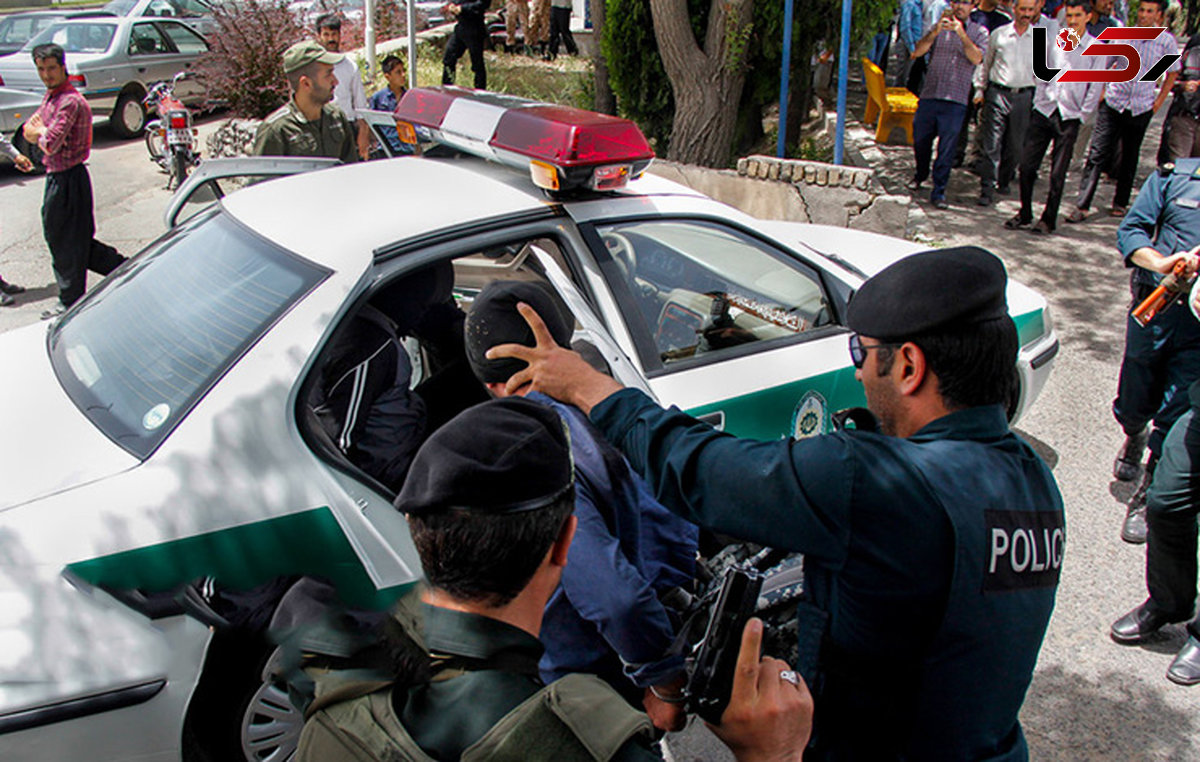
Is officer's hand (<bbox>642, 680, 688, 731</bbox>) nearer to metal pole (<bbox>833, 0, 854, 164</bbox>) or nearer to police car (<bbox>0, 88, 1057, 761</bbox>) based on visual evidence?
police car (<bbox>0, 88, 1057, 761</bbox>)

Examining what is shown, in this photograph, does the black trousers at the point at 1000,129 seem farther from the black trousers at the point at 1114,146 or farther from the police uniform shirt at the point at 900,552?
the police uniform shirt at the point at 900,552

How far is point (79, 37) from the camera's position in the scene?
1249 centimetres

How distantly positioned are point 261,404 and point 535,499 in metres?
1.20

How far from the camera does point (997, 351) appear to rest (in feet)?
4.87

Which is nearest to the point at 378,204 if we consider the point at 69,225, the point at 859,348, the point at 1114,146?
the point at 859,348

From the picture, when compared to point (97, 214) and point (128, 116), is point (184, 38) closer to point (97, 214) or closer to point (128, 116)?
point (128, 116)

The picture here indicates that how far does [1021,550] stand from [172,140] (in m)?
9.61

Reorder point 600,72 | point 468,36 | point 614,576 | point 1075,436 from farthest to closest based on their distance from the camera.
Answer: point 468,36, point 600,72, point 1075,436, point 614,576

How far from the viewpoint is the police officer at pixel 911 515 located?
1.36 meters

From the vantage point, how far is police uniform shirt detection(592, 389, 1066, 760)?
4.46 feet

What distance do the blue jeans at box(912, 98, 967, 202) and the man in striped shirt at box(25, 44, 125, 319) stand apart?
7043mm

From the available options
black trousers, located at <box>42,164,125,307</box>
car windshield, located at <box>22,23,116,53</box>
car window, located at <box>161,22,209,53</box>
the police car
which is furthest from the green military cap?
car window, located at <box>161,22,209,53</box>

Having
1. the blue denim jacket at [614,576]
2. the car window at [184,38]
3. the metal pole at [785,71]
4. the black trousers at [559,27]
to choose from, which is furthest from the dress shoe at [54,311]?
the black trousers at [559,27]

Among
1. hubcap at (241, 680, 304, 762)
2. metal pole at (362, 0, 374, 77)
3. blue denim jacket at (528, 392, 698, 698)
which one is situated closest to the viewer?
blue denim jacket at (528, 392, 698, 698)
